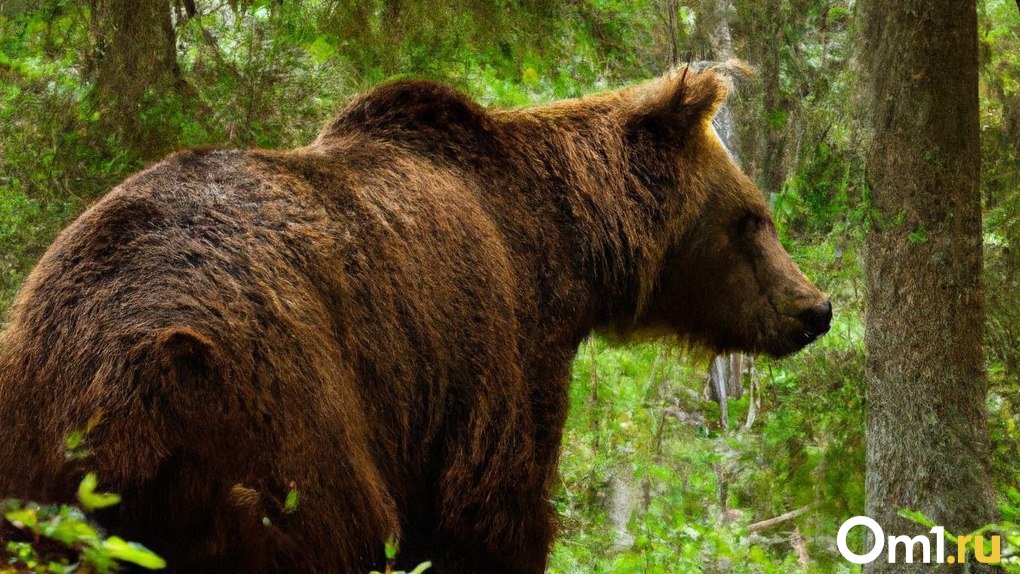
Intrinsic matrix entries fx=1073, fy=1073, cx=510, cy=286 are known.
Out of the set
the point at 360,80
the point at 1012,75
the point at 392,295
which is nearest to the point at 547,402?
the point at 392,295

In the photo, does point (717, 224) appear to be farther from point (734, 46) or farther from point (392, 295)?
point (734, 46)

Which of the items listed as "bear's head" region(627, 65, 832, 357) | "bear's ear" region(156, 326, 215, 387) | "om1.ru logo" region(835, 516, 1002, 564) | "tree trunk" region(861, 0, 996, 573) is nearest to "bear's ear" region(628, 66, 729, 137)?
"bear's head" region(627, 65, 832, 357)

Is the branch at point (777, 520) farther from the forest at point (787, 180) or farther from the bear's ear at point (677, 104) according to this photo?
the bear's ear at point (677, 104)

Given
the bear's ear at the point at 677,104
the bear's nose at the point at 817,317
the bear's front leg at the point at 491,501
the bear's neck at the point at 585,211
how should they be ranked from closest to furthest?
A: the bear's front leg at the point at 491,501
the bear's neck at the point at 585,211
the bear's ear at the point at 677,104
the bear's nose at the point at 817,317

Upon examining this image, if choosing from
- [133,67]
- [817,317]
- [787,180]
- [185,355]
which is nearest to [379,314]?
[185,355]

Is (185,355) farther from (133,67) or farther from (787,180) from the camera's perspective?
(787,180)

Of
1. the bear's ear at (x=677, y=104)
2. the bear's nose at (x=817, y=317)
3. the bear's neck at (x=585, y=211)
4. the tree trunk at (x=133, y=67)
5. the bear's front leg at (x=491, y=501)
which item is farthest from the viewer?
the tree trunk at (x=133, y=67)

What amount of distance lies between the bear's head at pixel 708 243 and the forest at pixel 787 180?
35cm

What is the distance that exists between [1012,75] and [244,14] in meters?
6.26

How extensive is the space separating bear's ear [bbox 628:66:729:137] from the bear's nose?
1097 mm

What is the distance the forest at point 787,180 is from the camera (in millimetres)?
5750

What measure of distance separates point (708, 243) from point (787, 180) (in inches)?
93.7

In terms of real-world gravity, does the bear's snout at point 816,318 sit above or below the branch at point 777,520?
above

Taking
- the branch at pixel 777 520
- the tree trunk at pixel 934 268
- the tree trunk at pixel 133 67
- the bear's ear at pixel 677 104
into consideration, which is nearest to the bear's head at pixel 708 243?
the bear's ear at pixel 677 104
